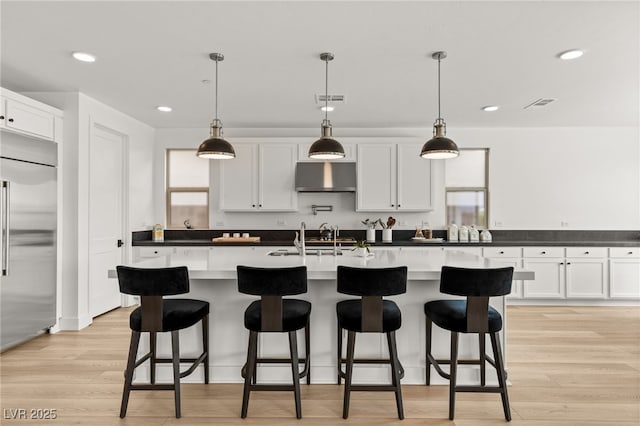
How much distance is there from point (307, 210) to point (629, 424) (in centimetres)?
434

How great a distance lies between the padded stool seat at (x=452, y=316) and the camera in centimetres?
239

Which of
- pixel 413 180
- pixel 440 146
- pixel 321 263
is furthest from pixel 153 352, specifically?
pixel 413 180

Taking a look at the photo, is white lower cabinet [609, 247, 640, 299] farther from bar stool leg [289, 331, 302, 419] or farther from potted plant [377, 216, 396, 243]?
bar stool leg [289, 331, 302, 419]

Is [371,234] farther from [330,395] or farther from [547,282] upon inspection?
[330,395]

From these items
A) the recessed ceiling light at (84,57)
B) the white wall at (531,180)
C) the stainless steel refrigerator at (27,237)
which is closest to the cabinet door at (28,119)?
the stainless steel refrigerator at (27,237)

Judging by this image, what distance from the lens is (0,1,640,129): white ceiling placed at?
2516 millimetres

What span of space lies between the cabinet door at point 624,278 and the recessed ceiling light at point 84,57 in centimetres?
648

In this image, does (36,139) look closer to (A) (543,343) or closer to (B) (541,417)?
(B) (541,417)

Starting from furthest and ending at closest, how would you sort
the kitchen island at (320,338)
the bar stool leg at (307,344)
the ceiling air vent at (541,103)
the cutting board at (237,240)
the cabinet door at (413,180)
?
the cabinet door at (413,180)
the cutting board at (237,240)
the ceiling air vent at (541,103)
the kitchen island at (320,338)
the bar stool leg at (307,344)

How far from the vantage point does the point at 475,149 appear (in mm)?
5949

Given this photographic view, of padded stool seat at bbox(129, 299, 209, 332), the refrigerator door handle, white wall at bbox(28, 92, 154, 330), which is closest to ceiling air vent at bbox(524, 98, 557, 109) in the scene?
padded stool seat at bbox(129, 299, 209, 332)

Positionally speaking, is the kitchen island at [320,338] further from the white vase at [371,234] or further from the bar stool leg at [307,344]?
the white vase at [371,234]

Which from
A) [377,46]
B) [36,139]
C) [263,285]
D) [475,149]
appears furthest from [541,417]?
[36,139]

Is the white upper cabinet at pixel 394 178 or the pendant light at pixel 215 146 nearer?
the pendant light at pixel 215 146
